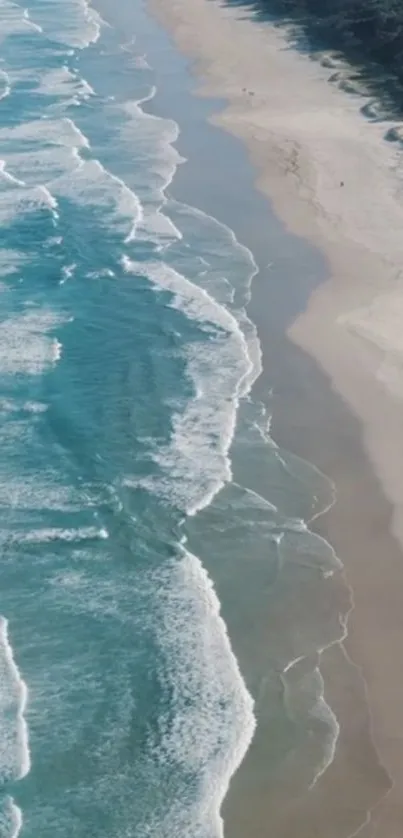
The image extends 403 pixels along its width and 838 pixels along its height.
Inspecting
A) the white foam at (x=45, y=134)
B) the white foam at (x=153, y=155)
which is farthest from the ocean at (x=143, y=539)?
the white foam at (x=45, y=134)

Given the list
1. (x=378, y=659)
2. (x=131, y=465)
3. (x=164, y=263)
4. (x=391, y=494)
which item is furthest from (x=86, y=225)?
(x=378, y=659)

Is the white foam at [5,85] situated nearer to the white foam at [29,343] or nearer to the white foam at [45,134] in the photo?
the white foam at [45,134]

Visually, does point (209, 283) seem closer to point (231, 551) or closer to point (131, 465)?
point (131, 465)

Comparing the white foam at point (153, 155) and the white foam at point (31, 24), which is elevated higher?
the white foam at point (153, 155)

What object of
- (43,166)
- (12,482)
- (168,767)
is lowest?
(43,166)

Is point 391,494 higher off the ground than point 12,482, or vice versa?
point 391,494

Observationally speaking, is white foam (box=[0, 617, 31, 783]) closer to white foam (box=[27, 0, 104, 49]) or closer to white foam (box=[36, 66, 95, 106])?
white foam (box=[36, 66, 95, 106])

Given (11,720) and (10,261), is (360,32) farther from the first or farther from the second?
(11,720)
